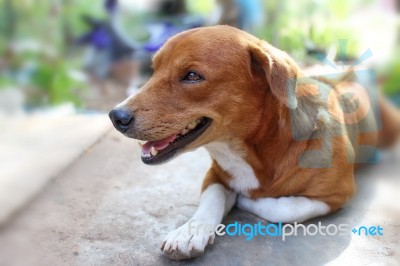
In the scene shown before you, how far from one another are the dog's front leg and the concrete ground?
0.05m

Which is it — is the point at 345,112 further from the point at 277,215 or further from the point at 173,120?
the point at 173,120

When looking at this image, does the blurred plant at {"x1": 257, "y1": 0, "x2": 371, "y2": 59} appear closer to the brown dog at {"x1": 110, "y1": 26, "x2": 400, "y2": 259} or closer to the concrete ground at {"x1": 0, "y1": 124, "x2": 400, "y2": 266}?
the brown dog at {"x1": 110, "y1": 26, "x2": 400, "y2": 259}

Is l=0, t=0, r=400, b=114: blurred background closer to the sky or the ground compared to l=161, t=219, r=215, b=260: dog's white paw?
closer to the sky

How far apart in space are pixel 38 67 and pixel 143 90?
63 centimetres

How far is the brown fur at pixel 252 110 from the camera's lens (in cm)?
220

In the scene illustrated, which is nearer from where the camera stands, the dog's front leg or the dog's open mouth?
the dog's front leg

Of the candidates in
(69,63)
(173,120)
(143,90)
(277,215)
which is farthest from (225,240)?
(69,63)

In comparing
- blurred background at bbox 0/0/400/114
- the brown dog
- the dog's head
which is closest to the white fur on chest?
the brown dog

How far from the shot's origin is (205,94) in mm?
2217

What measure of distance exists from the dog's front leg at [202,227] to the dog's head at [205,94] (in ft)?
1.13

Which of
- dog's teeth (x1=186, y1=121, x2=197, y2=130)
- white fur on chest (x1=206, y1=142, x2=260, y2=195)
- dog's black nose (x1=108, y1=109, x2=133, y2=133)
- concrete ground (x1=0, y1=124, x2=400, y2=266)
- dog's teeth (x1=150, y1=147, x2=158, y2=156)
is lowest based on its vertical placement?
concrete ground (x1=0, y1=124, x2=400, y2=266)

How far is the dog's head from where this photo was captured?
2.17 m

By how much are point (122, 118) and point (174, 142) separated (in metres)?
0.29
